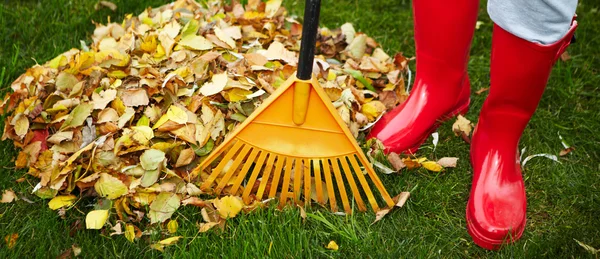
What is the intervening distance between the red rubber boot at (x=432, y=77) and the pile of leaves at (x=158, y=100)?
10 centimetres

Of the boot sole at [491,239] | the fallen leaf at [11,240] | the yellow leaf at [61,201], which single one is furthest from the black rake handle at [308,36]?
the fallen leaf at [11,240]

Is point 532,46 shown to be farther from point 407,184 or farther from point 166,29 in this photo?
point 166,29

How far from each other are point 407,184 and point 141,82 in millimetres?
768

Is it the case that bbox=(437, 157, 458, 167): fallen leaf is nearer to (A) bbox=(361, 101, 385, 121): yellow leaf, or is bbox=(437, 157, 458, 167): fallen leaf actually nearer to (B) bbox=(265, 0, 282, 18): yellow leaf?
(A) bbox=(361, 101, 385, 121): yellow leaf

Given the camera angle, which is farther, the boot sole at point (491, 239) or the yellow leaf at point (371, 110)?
the yellow leaf at point (371, 110)

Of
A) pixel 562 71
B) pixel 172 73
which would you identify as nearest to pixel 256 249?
pixel 172 73

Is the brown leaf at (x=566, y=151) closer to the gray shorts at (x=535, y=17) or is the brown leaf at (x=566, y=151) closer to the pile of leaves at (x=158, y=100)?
the pile of leaves at (x=158, y=100)

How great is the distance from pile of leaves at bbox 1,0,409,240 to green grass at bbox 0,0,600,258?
0.05m

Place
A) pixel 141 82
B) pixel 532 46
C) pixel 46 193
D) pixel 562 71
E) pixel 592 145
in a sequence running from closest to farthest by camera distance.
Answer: pixel 532 46 < pixel 46 193 < pixel 141 82 < pixel 592 145 < pixel 562 71

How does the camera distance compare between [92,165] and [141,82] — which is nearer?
[92,165]

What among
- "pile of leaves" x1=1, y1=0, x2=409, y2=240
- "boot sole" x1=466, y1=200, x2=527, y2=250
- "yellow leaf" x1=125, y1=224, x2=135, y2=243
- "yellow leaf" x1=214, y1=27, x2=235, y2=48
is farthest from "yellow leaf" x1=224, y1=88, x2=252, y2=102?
"boot sole" x1=466, y1=200, x2=527, y2=250

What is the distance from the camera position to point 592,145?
1.90 meters

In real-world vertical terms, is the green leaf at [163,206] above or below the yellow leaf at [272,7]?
below

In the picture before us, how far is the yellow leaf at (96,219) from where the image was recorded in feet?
5.03
